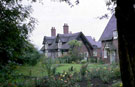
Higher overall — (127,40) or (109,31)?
(109,31)

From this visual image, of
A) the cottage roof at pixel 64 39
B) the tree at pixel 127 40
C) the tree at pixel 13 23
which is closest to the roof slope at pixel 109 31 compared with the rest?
the cottage roof at pixel 64 39

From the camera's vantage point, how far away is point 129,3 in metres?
2.67

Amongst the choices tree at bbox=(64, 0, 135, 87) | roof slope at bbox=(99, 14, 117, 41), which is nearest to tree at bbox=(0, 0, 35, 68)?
tree at bbox=(64, 0, 135, 87)

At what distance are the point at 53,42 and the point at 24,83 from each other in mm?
33389

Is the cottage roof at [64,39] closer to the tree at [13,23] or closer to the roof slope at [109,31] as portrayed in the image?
the roof slope at [109,31]

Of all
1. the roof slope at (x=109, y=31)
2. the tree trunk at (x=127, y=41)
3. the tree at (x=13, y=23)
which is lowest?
the tree trunk at (x=127, y=41)

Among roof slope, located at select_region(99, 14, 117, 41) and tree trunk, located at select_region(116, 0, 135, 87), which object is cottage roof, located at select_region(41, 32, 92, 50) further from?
tree trunk, located at select_region(116, 0, 135, 87)

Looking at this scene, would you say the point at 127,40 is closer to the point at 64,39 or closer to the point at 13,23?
the point at 13,23

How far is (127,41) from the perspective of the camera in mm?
2625

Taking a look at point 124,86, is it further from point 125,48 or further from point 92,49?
point 92,49

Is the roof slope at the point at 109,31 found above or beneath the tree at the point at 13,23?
above

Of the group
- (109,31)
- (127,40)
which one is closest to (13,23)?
(127,40)

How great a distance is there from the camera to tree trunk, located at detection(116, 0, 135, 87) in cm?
260

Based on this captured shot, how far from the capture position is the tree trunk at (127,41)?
260cm
